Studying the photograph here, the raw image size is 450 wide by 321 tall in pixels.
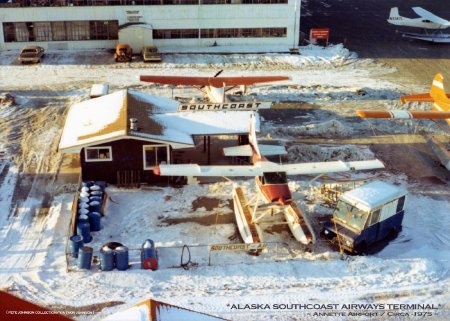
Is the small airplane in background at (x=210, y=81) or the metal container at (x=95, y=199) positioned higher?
the small airplane in background at (x=210, y=81)

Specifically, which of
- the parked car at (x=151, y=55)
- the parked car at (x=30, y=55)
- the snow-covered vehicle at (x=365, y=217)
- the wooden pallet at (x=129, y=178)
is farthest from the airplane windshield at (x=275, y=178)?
the parked car at (x=30, y=55)

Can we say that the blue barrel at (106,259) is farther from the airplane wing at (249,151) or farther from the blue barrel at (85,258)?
the airplane wing at (249,151)

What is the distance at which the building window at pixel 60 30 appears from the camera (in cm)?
4603

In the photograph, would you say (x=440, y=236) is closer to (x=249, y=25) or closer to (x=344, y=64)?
(x=344, y=64)

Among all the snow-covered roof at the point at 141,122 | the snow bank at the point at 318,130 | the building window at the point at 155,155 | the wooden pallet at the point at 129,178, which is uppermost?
the snow-covered roof at the point at 141,122

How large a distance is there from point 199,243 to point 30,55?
27402 millimetres

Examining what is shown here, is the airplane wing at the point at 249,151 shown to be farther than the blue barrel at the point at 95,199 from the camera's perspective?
Yes

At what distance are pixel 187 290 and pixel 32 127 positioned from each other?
57.2 ft

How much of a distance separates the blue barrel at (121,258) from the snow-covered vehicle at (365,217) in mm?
7678

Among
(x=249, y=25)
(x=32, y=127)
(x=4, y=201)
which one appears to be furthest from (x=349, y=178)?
(x=249, y=25)

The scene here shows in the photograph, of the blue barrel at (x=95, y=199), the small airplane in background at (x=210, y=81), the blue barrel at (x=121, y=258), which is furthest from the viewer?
the small airplane in background at (x=210, y=81)

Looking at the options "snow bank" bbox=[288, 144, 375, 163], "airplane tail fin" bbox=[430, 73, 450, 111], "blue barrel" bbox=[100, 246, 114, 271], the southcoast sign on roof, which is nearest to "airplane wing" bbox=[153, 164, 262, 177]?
"blue barrel" bbox=[100, 246, 114, 271]

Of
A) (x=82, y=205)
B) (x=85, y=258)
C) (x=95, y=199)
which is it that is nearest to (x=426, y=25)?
(x=95, y=199)

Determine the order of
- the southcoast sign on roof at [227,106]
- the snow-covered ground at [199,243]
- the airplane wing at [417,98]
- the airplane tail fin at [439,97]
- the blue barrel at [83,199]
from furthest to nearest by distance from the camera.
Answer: the airplane wing at [417,98] → the airplane tail fin at [439,97] → the southcoast sign on roof at [227,106] → the blue barrel at [83,199] → the snow-covered ground at [199,243]
